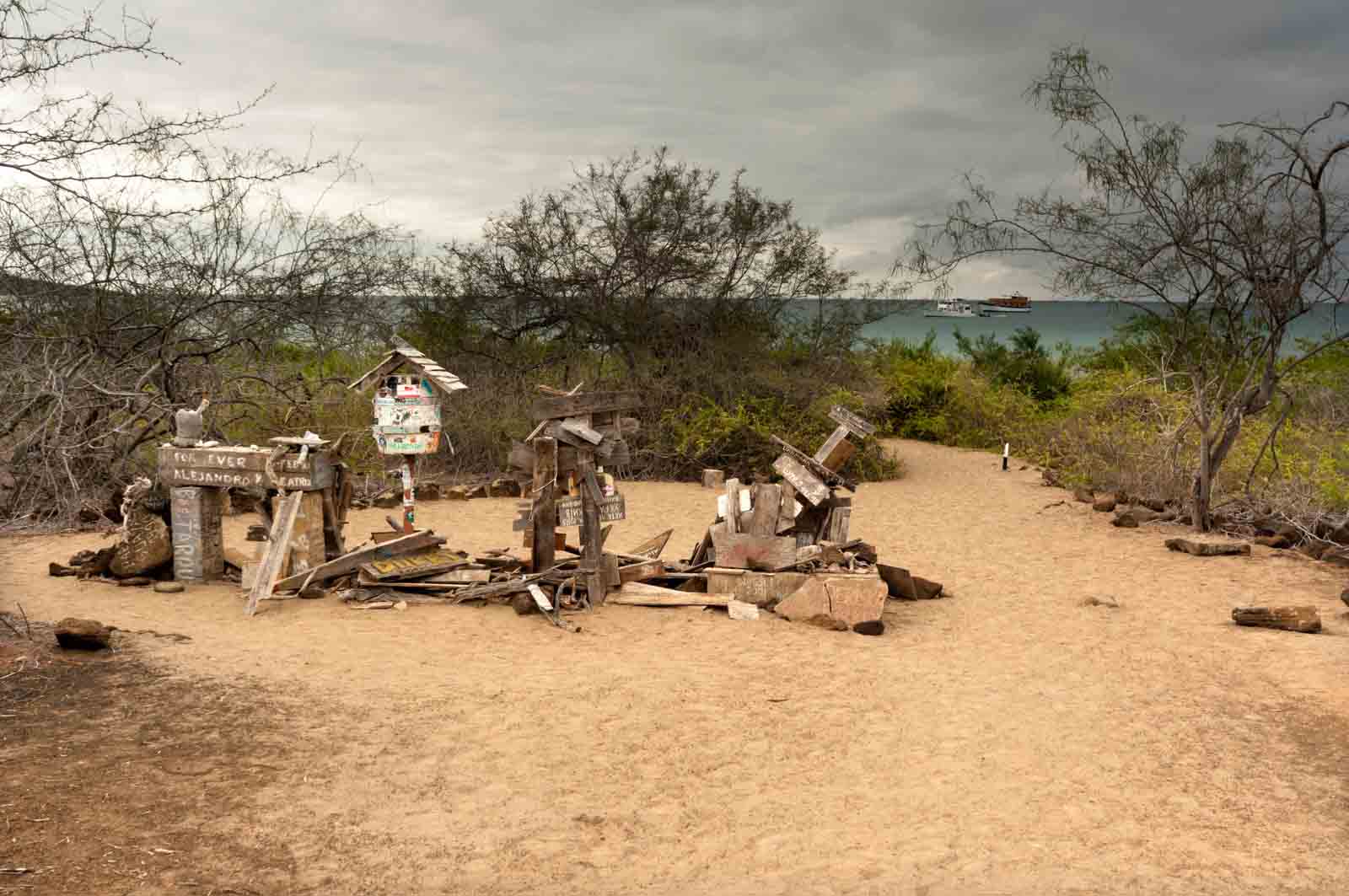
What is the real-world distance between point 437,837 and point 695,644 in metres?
3.81

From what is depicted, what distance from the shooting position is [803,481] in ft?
33.4

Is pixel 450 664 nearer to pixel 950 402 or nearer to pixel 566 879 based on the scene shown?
pixel 566 879

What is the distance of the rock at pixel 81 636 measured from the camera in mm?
7223

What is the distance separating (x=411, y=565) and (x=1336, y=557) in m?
10.3

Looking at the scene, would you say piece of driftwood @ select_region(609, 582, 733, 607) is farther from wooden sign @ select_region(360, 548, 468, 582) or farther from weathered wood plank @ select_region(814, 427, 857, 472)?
weathered wood plank @ select_region(814, 427, 857, 472)

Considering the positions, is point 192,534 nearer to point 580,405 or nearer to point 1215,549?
point 580,405

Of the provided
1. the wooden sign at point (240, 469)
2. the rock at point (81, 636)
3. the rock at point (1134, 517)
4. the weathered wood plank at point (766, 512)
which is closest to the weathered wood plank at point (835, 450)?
the weathered wood plank at point (766, 512)

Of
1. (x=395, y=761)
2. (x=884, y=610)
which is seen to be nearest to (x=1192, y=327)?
(x=884, y=610)

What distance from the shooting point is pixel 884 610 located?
9984 millimetres

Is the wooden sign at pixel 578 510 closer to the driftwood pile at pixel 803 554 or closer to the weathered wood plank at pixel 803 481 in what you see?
the driftwood pile at pixel 803 554

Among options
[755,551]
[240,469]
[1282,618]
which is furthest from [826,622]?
[240,469]

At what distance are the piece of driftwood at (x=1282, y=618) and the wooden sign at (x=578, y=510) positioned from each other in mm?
5735

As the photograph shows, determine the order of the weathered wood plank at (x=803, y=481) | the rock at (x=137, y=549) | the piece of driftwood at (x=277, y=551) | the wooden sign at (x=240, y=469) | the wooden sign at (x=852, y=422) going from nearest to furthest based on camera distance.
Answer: the piece of driftwood at (x=277, y=551), the wooden sign at (x=240, y=469), the rock at (x=137, y=549), the weathered wood plank at (x=803, y=481), the wooden sign at (x=852, y=422)

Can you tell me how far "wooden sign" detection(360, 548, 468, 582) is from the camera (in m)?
9.63
